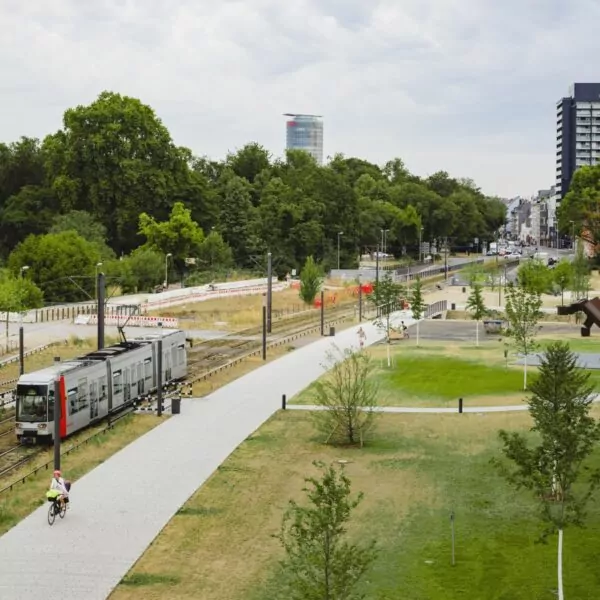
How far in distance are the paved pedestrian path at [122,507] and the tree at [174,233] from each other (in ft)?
222

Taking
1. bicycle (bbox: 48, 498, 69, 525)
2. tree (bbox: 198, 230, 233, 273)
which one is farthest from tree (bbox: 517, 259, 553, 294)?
bicycle (bbox: 48, 498, 69, 525)

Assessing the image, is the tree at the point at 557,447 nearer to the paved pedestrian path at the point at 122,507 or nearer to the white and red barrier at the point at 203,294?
the paved pedestrian path at the point at 122,507

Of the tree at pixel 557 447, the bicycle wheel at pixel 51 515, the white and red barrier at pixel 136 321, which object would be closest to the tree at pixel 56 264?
the white and red barrier at pixel 136 321

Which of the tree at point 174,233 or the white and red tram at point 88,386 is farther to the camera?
the tree at point 174,233

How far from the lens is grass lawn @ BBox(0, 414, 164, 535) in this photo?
26.2 meters

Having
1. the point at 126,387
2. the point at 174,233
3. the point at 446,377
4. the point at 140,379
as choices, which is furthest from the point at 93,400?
the point at 174,233

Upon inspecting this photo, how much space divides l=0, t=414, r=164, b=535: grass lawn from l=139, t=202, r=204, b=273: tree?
71349mm

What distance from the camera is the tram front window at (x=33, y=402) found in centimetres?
3397

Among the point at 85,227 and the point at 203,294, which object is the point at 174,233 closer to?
the point at 85,227

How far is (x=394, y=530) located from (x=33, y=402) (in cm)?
1572

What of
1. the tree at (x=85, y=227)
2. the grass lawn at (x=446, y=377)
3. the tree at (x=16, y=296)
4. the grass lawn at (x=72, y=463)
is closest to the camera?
the grass lawn at (x=72, y=463)

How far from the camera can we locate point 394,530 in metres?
24.2

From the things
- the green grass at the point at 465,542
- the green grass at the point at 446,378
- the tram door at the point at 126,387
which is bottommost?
the green grass at the point at 465,542

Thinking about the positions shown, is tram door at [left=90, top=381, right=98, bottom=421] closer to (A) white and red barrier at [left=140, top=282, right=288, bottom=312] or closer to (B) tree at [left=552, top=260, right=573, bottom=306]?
(A) white and red barrier at [left=140, top=282, right=288, bottom=312]
